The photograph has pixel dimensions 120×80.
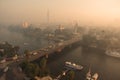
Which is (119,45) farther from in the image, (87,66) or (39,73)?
(39,73)

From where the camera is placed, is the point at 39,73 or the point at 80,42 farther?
the point at 80,42

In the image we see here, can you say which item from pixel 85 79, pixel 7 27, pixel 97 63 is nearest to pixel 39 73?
pixel 85 79

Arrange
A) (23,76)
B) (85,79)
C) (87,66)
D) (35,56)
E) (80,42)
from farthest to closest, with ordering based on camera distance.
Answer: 1. (80,42)
2. (35,56)
3. (87,66)
4. (85,79)
5. (23,76)

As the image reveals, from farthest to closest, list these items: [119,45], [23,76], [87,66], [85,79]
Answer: [119,45], [87,66], [85,79], [23,76]

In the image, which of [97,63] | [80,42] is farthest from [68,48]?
[97,63]

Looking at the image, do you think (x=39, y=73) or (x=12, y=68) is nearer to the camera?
(x=39, y=73)

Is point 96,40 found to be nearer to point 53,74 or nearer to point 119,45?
point 119,45

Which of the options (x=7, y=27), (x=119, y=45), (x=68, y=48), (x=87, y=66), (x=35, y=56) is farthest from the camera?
(x=7, y=27)

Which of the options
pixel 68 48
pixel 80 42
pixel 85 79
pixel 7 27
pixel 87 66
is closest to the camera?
pixel 85 79
